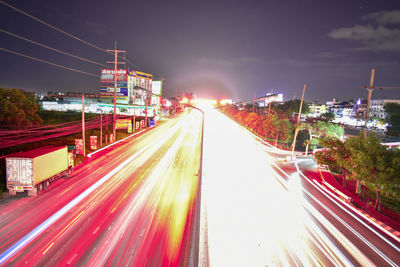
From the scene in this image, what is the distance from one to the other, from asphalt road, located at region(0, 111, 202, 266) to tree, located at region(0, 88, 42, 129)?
23.2m

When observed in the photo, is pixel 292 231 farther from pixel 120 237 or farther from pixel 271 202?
pixel 120 237

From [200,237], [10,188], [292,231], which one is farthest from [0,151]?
[292,231]

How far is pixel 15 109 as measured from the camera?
33.2 meters

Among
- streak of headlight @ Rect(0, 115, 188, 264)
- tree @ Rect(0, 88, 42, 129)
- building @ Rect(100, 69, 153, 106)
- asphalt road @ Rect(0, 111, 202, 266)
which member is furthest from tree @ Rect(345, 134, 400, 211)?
building @ Rect(100, 69, 153, 106)

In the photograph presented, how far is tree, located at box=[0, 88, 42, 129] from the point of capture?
32.3 metres

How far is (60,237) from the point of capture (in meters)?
10.6

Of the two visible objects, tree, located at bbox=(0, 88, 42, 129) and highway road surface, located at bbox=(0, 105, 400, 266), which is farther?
tree, located at bbox=(0, 88, 42, 129)

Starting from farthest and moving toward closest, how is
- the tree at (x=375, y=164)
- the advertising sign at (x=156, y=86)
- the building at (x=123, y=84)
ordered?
the advertising sign at (x=156, y=86) → the building at (x=123, y=84) → the tree at (x=375, y=164)

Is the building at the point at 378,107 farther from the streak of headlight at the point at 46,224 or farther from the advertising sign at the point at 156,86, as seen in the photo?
the streak of headlight at the point at 46,224

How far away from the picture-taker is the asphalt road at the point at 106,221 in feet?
31.0

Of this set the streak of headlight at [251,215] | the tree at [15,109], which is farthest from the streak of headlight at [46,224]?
the tree at [15,109]

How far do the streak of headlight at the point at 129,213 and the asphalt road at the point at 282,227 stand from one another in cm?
446

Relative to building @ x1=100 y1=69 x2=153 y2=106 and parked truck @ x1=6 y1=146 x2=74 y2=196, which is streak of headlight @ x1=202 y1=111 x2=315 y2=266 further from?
building @ x1=100 y1=69 x2=153 y2=106

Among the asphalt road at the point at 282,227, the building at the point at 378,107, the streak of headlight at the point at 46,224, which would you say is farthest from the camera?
A: the building at the point at 378,107
